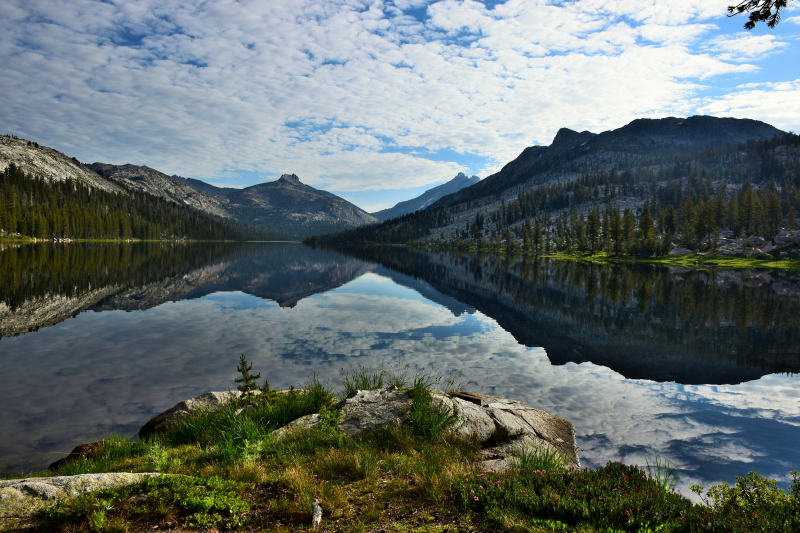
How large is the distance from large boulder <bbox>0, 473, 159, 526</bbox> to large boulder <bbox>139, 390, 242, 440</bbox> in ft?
19.2

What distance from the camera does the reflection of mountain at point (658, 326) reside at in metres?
22.8

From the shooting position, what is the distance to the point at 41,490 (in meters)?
6.39

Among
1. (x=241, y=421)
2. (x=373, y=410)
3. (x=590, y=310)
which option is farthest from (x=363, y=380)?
(x=590, y=310)

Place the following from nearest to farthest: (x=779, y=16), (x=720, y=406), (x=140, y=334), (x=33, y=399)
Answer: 1. (x=779, y=16)
2. (x=33, y=399)
3. (x=720, y=406)
4. (x=140, y=334)

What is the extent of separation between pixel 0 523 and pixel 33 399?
1335cm

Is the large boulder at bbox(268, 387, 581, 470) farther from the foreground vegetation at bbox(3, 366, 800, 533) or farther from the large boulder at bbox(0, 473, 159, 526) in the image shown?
the large boulder at bbox(0, 473, 159, 526)

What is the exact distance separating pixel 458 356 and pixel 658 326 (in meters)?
20.4

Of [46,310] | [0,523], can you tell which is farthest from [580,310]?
[46,310]

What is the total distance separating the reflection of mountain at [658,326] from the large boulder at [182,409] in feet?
62.2

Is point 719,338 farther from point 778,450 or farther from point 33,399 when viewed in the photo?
point 33,399

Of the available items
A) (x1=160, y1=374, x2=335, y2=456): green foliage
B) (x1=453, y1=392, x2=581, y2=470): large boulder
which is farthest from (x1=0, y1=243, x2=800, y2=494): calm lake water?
(x1=160, y1=374, x2=335, y2=456): green foliage

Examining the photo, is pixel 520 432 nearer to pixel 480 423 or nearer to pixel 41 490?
pixel 480 423

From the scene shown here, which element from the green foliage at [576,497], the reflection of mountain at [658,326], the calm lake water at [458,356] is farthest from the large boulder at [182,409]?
the reflection of mountain at [658,326]

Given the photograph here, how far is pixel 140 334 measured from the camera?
26562 mm
